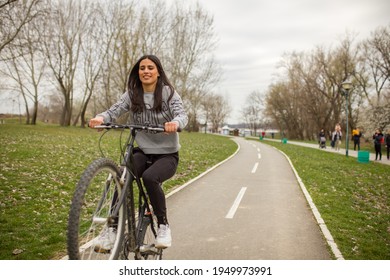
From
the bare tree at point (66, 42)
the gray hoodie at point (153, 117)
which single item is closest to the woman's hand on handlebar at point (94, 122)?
the gray hoodie at point (153, 117)

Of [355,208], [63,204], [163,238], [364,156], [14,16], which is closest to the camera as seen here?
[163,238]

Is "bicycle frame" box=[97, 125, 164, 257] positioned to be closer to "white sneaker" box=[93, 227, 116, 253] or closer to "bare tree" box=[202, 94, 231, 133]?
"white sneaker" box=[93, 227, 116, 253]

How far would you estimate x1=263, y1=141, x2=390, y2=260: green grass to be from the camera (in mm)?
4511

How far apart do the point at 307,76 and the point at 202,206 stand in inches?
1775

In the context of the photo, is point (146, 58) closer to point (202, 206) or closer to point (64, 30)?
point (202, 206)

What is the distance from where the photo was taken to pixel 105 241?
2676 mm

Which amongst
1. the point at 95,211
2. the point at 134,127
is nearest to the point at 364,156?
the point at 134,127

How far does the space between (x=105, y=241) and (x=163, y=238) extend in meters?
0.65

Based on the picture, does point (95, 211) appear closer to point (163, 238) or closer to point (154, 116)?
point (163, 238)

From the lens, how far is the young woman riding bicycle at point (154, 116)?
10.0ft

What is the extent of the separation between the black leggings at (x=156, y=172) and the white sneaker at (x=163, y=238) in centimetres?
7

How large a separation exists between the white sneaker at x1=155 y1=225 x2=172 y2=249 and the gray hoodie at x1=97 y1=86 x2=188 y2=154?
84cm
